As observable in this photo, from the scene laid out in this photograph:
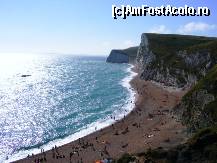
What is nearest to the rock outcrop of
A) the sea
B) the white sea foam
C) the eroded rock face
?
the eroded rock face

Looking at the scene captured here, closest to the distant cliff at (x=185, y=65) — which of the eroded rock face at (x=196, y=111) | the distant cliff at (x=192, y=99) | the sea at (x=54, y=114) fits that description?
the distant cliff at (x=192, y=99)

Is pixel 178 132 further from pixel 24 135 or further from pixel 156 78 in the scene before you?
pixel 156 78

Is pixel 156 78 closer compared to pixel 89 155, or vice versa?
pixel 89 155

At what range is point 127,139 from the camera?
3457 inches

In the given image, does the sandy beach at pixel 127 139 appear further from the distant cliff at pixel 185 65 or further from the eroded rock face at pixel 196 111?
the distant cliff at pixel 185 65

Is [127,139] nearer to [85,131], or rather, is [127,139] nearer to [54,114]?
[85,131]

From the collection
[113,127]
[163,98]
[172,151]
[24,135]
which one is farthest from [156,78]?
[172,151]

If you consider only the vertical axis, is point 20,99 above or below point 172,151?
below

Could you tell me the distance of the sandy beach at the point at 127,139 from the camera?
255ft

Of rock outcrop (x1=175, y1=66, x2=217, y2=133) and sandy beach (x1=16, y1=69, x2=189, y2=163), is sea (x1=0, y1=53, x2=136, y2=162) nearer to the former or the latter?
sandy beach (x1=16, y1=69, x2=189, y2=163)

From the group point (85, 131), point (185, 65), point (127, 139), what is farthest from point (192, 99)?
point (185, 65)

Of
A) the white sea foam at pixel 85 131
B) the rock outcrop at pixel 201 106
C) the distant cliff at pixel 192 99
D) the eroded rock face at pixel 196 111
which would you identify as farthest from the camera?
the white sea foam at pixel 85 131

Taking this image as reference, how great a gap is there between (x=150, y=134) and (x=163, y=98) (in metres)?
50.7

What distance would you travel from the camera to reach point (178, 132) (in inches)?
3423
